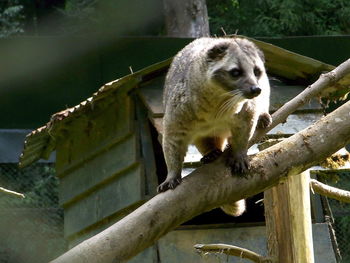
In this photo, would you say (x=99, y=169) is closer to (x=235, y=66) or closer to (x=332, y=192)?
(x=332, y=192)

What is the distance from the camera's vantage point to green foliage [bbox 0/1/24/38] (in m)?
13.9

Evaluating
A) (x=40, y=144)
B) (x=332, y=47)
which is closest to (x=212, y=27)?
(x=332, y=47)

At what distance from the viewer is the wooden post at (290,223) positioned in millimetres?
4910

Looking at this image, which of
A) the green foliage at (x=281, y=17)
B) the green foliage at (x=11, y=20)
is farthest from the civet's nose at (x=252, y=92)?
the green foliage at (x=11, y=20)

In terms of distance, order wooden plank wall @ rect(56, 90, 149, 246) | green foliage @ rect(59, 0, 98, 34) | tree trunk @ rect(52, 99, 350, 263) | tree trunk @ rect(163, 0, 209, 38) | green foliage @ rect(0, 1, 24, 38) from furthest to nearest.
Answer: green foliage @ rect(59, 0, 98, 34) < green foliage @ rect(0, 1, 24, 38) < tree trunk @ rect(163, 0, 209, 38) < wooden plank wall @ rect(56, 90, 149, 246) < tree trunk @ rect(52, 99, 350, 263)

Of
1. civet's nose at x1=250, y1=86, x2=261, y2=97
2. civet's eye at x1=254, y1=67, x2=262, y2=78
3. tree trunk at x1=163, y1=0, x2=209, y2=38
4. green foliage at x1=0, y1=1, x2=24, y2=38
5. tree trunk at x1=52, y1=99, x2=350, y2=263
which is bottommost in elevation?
tree trunk at x1=52, y1=99, x2=350, y2=263

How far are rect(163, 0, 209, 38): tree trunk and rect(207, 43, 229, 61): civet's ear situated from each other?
223 inches

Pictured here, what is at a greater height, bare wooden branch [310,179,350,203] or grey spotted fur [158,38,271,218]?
grey spotted fur [158,38,271,218]

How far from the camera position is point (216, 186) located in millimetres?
3994

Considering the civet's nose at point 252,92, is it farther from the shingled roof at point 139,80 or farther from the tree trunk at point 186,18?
the tree trunk at point 186,18

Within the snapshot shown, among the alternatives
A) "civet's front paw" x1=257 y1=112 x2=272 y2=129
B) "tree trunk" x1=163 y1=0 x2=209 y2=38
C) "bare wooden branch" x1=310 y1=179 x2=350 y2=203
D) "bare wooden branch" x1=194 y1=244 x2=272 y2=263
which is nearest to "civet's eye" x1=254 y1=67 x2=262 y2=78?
"civet's front paw" x1=257 y1=112 x2=272 y2=129

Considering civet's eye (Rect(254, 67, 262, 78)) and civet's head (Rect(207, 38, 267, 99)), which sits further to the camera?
civet's eye (Rect(254, 67, 262, 78))

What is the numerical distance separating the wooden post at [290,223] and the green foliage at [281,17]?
8.50 meters

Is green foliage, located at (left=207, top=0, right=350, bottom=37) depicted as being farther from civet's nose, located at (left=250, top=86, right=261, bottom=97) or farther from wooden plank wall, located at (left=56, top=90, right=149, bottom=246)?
civet's nose, located at (left=250, top=86, right=261, bottom=97)
